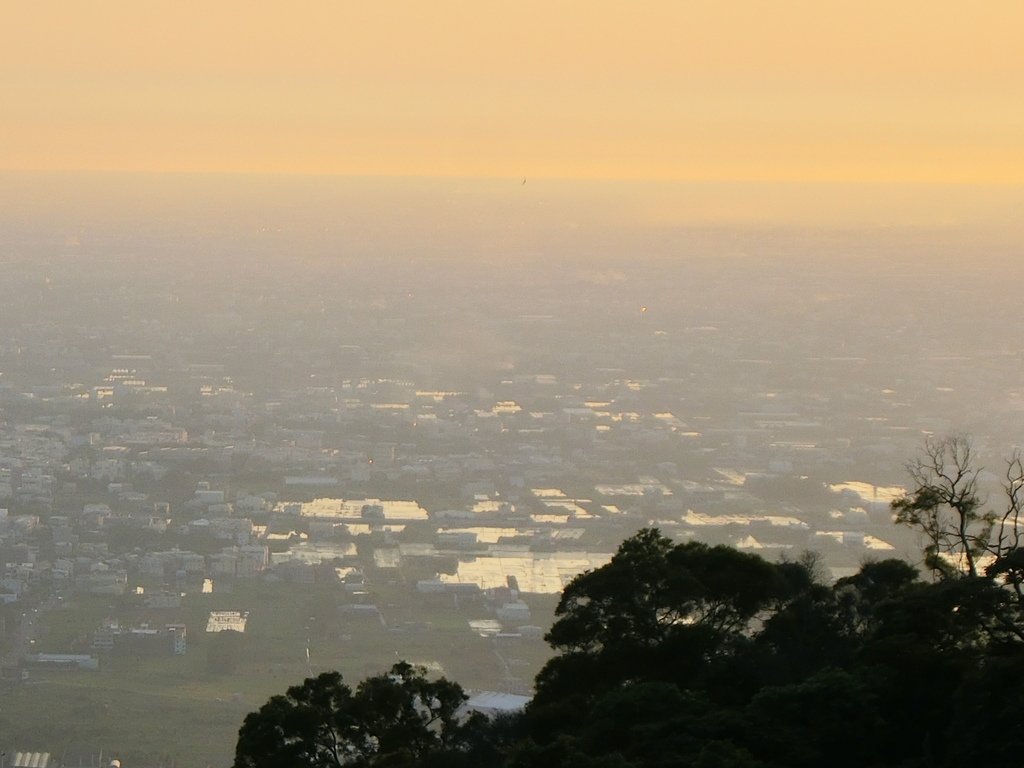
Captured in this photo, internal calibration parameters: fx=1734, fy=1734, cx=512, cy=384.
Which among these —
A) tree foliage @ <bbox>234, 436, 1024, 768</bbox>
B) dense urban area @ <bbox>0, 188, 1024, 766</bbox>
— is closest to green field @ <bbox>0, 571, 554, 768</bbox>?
dense urban area @ <bbox>0, 188, 1024, 766</bbox>

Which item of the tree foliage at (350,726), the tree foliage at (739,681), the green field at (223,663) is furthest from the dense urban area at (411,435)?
the tree foliage at (350,726)

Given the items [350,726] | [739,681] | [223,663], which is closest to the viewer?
[739,681]

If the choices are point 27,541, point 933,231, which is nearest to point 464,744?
point 27,541

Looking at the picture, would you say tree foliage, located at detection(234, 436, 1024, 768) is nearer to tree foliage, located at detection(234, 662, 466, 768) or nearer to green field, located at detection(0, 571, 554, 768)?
tree foliage, located at detection(234, 662, 466, 768)

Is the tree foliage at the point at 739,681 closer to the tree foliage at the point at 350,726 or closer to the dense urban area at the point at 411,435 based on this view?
the tree foliage at the point at 350,726

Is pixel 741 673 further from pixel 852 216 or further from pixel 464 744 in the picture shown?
pixel 852 216

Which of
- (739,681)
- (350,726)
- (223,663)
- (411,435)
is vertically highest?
(411,435)

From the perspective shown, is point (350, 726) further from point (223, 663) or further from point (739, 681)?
point (223, 663)

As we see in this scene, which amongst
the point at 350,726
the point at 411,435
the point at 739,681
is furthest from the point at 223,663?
the point at 411,435
